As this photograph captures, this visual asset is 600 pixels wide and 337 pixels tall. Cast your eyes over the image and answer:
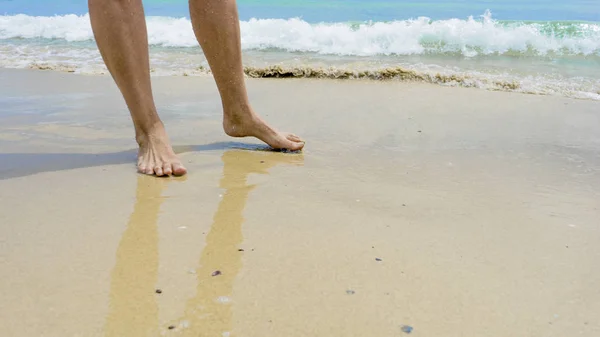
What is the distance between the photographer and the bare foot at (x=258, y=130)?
2.02 metres

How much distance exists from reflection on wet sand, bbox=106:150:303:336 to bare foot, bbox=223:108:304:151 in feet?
1.44

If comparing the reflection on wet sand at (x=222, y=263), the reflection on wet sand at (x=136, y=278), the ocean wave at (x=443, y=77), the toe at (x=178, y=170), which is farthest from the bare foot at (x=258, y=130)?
the ocean wave at (x=443, y=77)

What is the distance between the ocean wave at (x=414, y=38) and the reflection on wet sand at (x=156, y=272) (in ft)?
15.1

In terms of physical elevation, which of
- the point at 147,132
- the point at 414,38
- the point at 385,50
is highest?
the point at 414,38

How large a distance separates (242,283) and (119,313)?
21 centimetres

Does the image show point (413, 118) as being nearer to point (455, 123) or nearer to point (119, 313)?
point (455, 123)

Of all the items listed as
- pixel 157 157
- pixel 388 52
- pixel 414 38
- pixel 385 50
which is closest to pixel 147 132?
pixel 157 157

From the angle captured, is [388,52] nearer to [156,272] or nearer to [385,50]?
[385,50]

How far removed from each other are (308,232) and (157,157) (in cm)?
68

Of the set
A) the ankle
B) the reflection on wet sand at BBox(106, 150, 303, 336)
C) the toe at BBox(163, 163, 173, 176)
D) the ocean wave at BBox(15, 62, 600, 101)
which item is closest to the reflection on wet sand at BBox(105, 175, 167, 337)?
the reflection on wet sand at BBox(106, 150, 303, 336)

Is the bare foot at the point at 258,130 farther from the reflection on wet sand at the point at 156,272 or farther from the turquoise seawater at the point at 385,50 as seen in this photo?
the turquoise seawater at the point at 385,50

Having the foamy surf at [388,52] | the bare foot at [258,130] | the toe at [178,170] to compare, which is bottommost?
the toe at [178,170]

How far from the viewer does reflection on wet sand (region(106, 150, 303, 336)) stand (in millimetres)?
907

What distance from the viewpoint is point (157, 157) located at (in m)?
1.75
